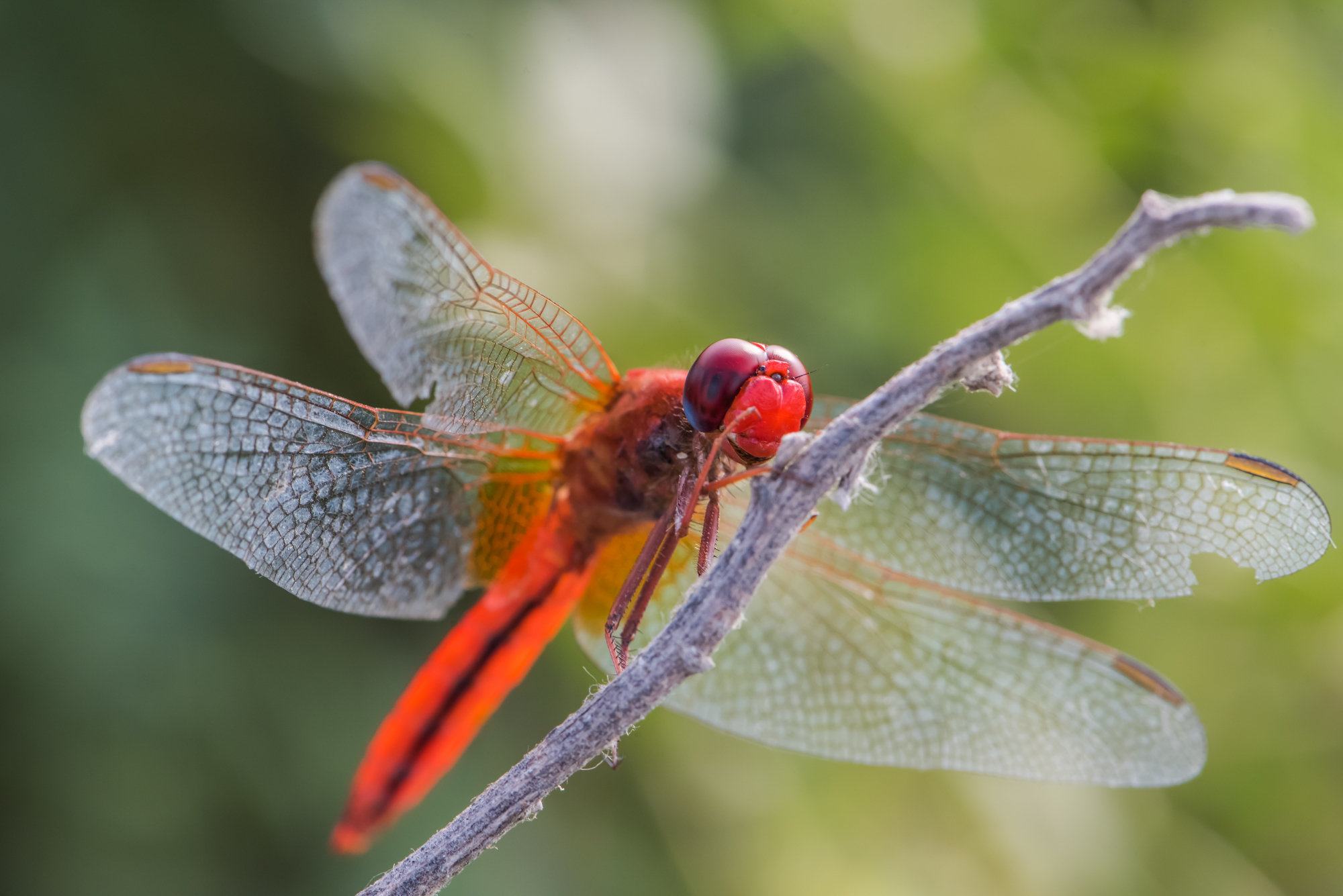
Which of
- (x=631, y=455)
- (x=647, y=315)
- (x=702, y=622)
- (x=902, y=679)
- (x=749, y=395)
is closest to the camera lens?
(x=702, y=622)

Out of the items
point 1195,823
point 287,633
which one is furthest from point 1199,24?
point 287,633

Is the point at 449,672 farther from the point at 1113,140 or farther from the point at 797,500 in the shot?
the point at 1113,140

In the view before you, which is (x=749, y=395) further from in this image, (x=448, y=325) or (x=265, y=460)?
(x=265, y=460)

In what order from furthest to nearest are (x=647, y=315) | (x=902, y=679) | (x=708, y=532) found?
(x=647, y=315), (x=902, y=679), (x=708, y=532)

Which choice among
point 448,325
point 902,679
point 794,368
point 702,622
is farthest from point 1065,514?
point 448,325

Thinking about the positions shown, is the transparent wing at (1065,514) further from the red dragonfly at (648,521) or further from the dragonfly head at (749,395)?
the dragonfly head at (749,395)

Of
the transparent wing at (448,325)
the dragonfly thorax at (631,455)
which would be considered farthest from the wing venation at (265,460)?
the dragonfly thorax at (631,455)
